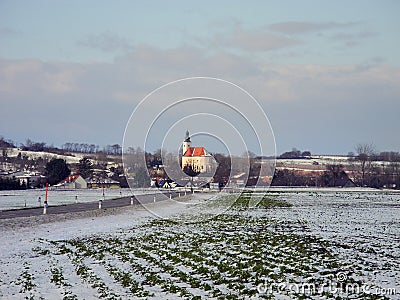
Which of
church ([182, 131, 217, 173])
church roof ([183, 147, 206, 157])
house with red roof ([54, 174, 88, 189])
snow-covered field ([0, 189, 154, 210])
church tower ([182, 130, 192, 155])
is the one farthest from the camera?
house with red roof ([54, 174, 88, 189])

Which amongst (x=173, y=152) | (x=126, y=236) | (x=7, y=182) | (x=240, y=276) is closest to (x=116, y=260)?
(x=240, y=276)

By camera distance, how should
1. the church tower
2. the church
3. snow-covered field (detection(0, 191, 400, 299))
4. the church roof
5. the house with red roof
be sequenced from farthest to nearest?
1. the house with red roof
2. the church roof
3. the church
4. the church tower
5. snow-covered field (detection(0, 191, 400, 299))

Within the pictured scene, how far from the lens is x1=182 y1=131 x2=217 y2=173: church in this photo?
43312 millimetres

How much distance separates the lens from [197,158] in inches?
1964

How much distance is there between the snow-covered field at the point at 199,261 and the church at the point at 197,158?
1571 centimetres

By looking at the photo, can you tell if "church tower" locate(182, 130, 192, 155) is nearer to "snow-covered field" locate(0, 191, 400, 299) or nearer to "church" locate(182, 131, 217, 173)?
"church" locate(182, 131, 217, 173)

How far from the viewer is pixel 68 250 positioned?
61.3 feet

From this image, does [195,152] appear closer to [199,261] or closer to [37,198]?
[37,198]

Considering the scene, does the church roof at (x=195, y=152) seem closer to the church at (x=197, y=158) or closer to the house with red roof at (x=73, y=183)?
the church at (x=197, y=158)

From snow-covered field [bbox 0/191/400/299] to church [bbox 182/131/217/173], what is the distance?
1571cm

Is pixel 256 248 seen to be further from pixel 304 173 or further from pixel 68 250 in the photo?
pixel 304 173

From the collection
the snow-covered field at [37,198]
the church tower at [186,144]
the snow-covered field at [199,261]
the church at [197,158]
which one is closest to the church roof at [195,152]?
the church at [197,158]

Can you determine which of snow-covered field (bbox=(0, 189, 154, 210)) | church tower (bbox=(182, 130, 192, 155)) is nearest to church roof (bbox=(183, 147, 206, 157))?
church tower (bbox=(182, 130, 192, 155))

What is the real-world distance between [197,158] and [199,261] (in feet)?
112
